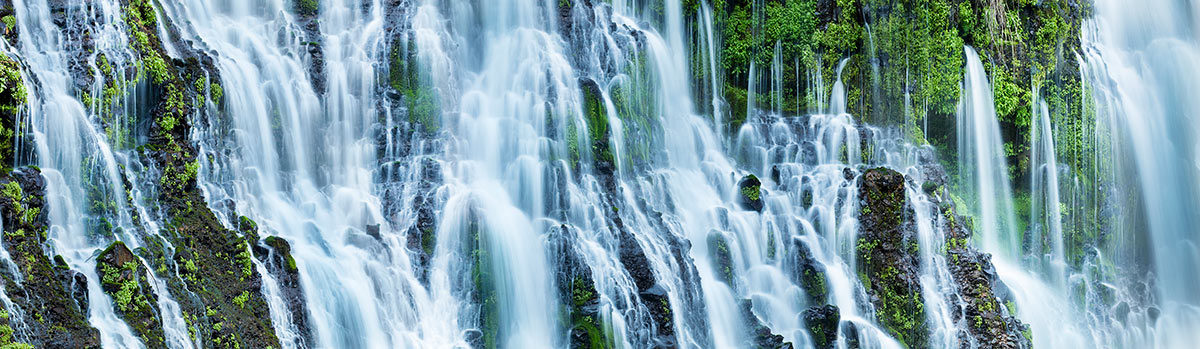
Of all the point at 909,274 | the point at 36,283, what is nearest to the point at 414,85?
the point at 36,283

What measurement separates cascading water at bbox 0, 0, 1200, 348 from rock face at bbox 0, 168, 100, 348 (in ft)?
0.21

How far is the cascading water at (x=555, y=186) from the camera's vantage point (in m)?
14.4

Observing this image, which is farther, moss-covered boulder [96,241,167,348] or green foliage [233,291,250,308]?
green foliage [233,291,250,308]

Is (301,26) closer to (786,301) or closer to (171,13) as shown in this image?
(171,13)

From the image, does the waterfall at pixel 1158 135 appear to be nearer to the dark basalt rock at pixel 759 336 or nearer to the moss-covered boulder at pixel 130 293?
the dark basalt rock at pixel 759 336

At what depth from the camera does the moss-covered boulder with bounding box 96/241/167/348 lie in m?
12.1

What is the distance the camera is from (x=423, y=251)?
17000 mm

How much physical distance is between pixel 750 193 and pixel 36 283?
41.2 feet

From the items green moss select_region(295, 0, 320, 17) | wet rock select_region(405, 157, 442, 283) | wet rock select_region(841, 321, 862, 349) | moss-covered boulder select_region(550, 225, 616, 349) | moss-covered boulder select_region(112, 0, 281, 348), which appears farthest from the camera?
green moss select_region(295, 0, 320, 17)

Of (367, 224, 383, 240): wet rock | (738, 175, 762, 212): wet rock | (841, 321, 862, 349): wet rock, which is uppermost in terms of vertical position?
(738, 175, 762, 212): wet rock

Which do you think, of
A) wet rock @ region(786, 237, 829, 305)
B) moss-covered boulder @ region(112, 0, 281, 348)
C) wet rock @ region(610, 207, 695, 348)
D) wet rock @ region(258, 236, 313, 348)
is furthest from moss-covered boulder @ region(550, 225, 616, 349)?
moss-covered boulder @ region(112, 0, 281, 348)

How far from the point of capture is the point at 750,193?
19906 millimetres

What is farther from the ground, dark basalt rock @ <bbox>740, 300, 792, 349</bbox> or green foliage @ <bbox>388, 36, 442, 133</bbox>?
green foliage @ <bbox>388, 36, 442, 133</bbox>

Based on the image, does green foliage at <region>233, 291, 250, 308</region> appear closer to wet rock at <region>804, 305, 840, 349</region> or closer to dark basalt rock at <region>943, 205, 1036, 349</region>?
wet rock at <region>804, 305, 840, 349</region>
